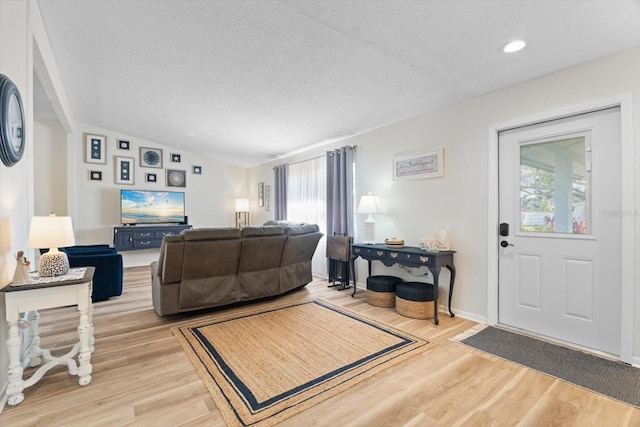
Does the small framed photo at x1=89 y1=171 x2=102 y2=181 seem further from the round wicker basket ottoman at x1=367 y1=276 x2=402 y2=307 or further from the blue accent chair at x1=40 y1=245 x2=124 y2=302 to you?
the round wicker basket ottoman at x1=367 y1=276 x2=402 y2=307

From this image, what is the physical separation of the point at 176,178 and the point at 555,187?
23.2ft

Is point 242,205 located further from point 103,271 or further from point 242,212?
point 103,271

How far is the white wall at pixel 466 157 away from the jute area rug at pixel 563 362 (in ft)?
0.94

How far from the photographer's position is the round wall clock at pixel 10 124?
5.80 feet

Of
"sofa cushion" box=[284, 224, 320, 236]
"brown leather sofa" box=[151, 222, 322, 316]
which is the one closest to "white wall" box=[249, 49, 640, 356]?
"sofa cushion" box=[284, 224, 320, 236]

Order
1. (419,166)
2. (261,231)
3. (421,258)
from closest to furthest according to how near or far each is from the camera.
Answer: (421,258)
(261,231)
(419,166)

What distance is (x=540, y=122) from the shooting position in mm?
2750

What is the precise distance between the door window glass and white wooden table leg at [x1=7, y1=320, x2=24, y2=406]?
13.2 ft

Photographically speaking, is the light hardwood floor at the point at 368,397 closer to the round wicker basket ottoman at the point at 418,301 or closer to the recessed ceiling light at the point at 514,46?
the round wicker basket ottoman at the point at 418,301

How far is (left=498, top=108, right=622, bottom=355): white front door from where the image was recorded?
2.38m

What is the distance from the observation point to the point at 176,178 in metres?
7.04

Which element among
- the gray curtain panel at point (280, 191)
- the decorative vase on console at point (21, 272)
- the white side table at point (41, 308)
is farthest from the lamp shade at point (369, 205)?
the decorative vase on console at point (21, 272)

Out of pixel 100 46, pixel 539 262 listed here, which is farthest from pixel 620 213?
pixel 100 46

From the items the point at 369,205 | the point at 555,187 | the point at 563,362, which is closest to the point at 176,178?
the point at 369,205
